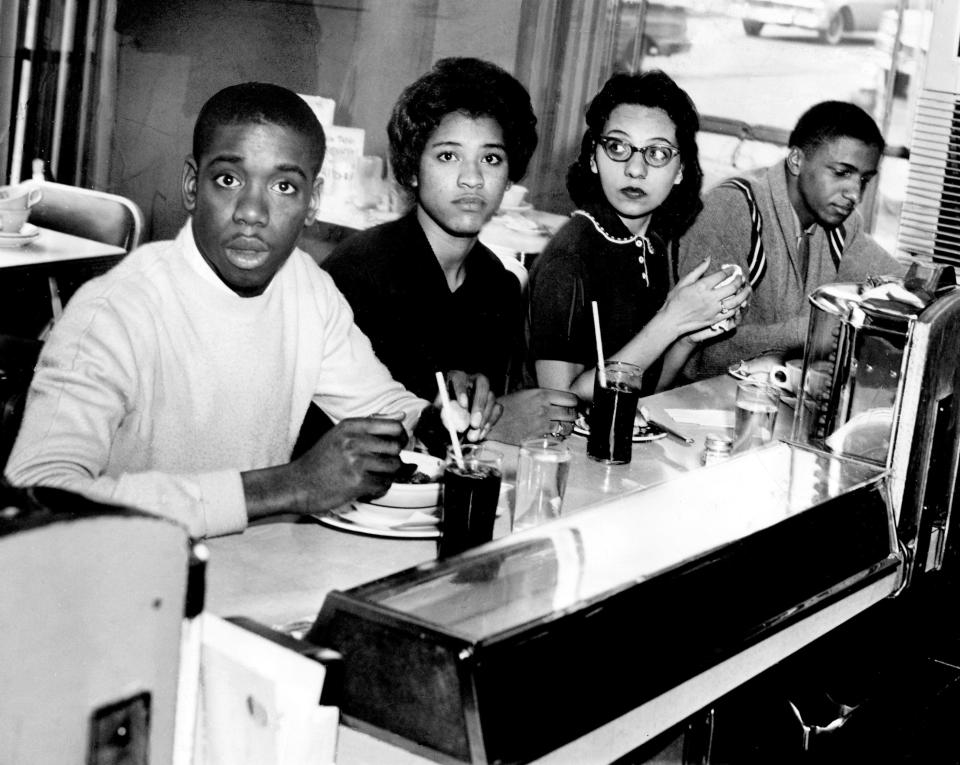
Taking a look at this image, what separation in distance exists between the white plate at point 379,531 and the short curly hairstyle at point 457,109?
45.2 inches

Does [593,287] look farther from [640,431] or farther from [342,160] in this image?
[342,160]

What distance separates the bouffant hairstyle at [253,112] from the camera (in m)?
1.68

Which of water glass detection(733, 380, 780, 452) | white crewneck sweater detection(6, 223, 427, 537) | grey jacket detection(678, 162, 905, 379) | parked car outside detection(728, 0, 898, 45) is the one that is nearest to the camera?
white crewneck sweater detection(6, 223, 427, 537)

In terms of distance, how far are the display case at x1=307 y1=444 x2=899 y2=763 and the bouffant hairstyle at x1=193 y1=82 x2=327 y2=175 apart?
0.74 metres

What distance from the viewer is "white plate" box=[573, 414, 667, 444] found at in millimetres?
2078

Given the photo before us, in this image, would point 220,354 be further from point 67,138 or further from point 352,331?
point 67,138

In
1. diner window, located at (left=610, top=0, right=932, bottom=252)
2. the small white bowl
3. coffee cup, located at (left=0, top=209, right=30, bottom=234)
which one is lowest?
the small white bowl

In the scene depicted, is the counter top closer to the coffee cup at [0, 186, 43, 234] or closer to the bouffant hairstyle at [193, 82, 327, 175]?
the bouffant hairstyle at [193, 82, 327, 175]

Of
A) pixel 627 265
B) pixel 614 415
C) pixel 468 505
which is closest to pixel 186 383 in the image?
pixel 468 505

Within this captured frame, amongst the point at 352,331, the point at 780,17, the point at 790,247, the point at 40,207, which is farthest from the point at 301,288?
the point at 780,17

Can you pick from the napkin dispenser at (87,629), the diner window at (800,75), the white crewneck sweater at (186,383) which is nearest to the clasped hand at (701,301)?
the white crewneck sweater at (186,383)

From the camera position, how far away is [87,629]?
2.53 ft

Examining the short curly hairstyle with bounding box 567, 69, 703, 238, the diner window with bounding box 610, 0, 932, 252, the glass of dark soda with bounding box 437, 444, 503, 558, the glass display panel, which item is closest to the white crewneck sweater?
the glass of dark soda with bounding box 437, 444, 503, 558

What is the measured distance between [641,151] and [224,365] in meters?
1.36
